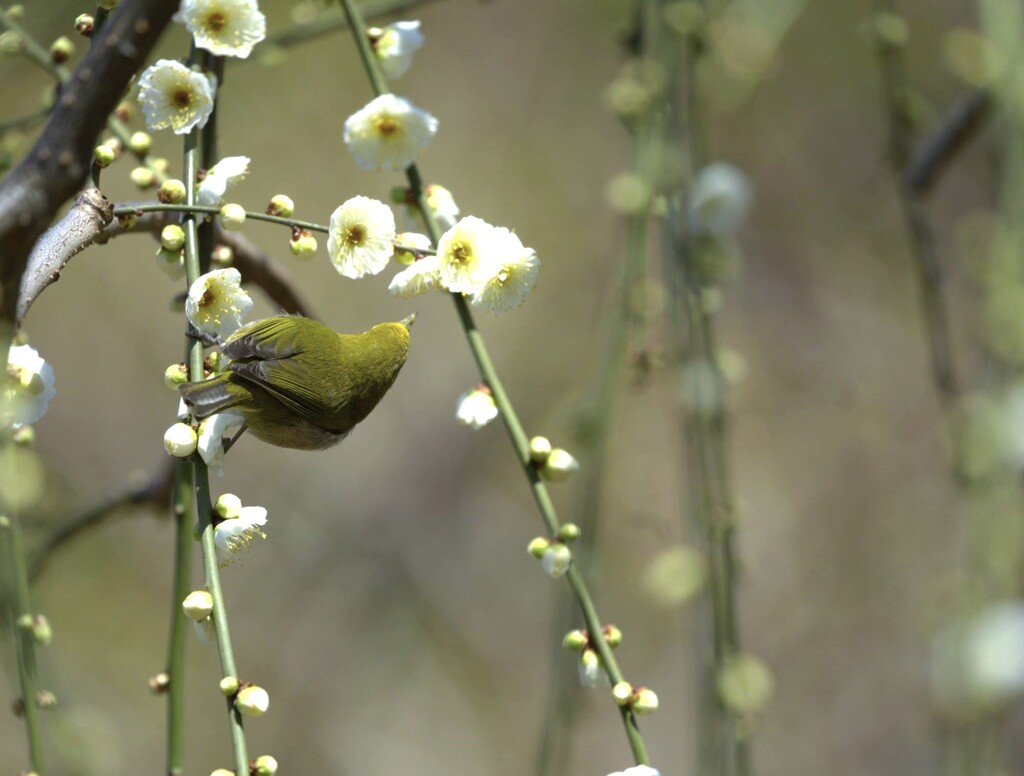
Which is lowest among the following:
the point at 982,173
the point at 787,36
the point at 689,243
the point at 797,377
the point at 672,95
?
the point at 689,243

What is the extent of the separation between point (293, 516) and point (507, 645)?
2.57ft

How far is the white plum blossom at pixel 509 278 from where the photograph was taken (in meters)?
0.93

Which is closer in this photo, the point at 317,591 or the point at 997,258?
the point at 997,258

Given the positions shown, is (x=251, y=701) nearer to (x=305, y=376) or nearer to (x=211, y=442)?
(x=211, y=442)

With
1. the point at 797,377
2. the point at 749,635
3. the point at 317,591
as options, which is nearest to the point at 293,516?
the point at 317,591

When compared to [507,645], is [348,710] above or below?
below

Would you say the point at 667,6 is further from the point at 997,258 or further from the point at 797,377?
the point at 797,377

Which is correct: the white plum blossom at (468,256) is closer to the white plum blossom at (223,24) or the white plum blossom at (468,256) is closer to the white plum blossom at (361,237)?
the white plum blossom at (361,237)

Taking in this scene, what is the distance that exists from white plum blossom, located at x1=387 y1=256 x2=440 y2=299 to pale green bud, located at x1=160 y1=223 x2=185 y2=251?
0.58 ft

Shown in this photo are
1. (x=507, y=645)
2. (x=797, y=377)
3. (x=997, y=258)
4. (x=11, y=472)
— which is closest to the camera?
(x=11, y=472)

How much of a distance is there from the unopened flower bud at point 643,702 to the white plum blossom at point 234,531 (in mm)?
334

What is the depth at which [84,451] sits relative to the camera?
2.95 metres

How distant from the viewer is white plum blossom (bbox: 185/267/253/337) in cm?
84

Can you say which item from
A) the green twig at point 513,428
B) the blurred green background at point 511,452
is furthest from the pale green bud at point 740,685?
the blurred green background at point 511,452
